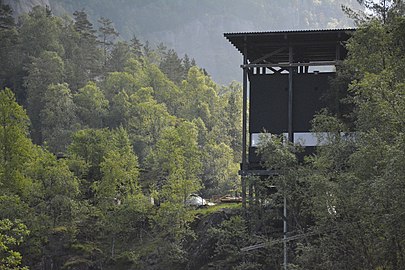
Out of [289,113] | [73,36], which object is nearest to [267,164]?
[289,113]

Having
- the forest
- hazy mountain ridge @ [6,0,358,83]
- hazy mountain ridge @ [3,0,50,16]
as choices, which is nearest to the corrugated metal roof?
the forest

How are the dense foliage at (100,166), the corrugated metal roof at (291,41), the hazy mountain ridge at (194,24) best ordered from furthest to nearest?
the hazy mountain ridge at (194,24), the dense foliage at (100,166), the corrugated metal roof at (291,41)

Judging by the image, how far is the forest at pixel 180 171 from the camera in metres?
15.9

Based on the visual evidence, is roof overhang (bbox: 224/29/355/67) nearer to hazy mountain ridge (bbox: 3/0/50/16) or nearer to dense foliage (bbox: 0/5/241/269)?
dense foliage (bbox: 0/5/241/269)

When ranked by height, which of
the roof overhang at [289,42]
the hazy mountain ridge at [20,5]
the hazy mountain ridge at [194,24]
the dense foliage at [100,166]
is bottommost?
the dense foliage at [100,166]

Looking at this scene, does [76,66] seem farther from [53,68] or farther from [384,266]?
[384,266]

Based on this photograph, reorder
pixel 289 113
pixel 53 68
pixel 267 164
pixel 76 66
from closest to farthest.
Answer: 1. pixel 267 164
2. pixel 289 113
3. pixel 53 68
4. pixel 76 66

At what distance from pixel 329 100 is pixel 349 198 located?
9.27 meters

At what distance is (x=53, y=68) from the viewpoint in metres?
52.9

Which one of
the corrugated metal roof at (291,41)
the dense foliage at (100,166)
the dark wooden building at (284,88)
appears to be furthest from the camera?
the dense foliage at (100,166)

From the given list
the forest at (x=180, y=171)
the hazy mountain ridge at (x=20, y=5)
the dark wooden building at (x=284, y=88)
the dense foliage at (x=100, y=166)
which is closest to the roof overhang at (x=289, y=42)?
the dark wooden building at (x=284, y=88)

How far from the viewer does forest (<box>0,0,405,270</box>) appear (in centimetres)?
1594

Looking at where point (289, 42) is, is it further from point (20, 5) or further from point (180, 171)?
point (20, 5)

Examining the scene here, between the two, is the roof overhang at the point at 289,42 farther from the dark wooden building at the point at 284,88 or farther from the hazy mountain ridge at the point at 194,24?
the hazy mountain ridge at the point at 194,24
